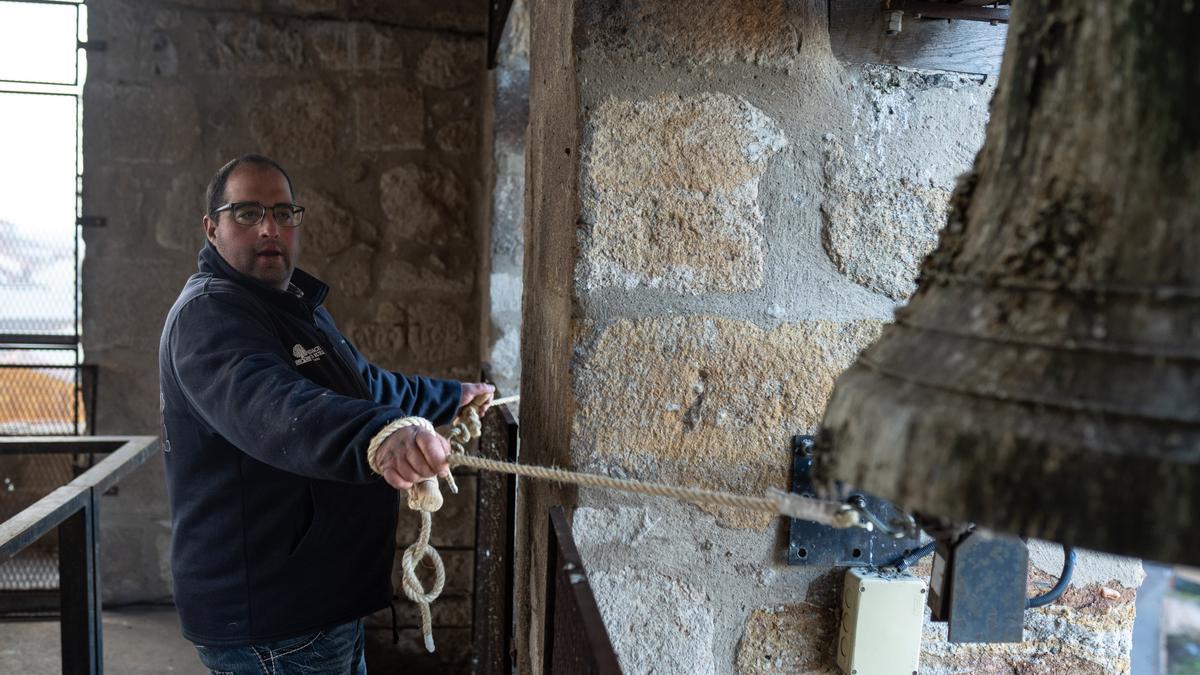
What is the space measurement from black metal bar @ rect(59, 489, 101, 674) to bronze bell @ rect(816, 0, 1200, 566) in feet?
6.22

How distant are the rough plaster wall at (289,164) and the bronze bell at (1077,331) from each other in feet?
9.33

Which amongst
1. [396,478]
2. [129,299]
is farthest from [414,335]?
[396,478]

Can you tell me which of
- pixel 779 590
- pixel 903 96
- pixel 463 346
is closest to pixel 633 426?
pixel 779 590

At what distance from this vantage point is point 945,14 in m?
1.03

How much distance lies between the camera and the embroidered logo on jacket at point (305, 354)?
1.66m

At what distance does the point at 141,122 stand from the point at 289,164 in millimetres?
501

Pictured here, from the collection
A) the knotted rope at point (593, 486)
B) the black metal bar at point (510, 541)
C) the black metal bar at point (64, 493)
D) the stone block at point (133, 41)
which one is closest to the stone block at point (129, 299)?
the stone block at point (133, 41)

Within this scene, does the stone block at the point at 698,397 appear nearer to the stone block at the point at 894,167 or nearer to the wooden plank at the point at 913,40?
the stone block at the point at 894,167

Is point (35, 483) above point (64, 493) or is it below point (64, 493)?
below

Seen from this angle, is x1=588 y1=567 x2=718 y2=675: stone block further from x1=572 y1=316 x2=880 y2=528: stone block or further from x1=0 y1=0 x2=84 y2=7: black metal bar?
x1=0 y1=0 x2=84 y2=7: black metal bar

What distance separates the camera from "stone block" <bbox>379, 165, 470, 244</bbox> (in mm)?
3098

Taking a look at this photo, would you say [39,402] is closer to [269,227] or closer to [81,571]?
[81,571]

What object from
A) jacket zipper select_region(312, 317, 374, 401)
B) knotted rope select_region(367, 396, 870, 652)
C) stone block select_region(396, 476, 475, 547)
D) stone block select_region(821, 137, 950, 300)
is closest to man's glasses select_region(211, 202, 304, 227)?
jacket zipper select_region(312, 317, 374, 401)

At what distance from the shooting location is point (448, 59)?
122 inches
